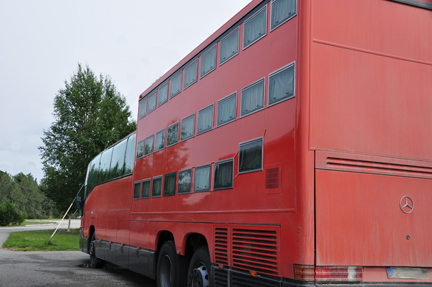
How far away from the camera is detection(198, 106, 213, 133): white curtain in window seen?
7.69m

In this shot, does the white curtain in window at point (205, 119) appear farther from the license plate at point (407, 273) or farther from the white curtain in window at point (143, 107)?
the white curtain in window at point (143, 107)

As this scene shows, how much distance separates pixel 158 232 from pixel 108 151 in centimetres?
619

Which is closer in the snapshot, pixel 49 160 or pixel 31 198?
pixel 49 160

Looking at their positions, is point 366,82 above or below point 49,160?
below

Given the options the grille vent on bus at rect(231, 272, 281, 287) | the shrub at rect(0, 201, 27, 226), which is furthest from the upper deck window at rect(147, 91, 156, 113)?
the shrub at rect(0, 201, 27, 226)

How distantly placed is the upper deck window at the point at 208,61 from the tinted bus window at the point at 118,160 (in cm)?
541

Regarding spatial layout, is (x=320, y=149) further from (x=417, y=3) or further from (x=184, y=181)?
(x=184, y=181)

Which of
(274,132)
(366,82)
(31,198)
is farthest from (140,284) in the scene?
(31,198)

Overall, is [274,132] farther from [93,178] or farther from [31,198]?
[31,198]

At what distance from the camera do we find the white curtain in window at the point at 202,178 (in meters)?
7.47

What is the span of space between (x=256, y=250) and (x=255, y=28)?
299 centimetres

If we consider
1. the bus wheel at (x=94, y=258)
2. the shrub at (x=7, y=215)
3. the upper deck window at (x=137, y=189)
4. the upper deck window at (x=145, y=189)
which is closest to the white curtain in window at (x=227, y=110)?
the upper deck window at (x=145, y=189)

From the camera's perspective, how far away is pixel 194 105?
27.7 ft

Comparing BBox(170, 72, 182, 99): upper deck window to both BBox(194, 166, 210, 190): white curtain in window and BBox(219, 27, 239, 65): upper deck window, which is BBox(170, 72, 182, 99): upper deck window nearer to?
BBox(219, 27, 239, 65): upper deck window
